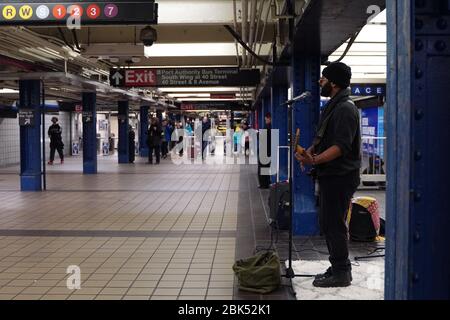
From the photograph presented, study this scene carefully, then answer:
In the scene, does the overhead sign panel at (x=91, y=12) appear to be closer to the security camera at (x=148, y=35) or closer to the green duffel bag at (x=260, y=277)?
the security camera at (x=148, y=35)

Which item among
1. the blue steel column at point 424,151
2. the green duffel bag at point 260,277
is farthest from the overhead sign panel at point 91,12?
the blue steel column at point 424,151

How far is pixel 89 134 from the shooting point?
15117 millimetres

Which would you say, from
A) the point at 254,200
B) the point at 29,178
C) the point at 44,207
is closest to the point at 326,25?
the point at 254,200

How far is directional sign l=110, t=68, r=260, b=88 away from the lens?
10.2 metres

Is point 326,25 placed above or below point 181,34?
below

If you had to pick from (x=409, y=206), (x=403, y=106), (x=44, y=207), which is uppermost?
(x=403, y=106)

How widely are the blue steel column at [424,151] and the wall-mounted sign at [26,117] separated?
10.2m

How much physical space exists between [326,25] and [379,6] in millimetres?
687

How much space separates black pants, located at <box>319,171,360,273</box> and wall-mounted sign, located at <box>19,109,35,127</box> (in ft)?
27.9

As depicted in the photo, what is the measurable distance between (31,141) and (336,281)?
28.7 ft

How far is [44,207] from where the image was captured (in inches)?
339

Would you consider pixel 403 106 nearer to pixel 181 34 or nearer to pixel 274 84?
pixel 181 34

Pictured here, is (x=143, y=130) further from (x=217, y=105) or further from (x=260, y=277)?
(x=260, y=277)

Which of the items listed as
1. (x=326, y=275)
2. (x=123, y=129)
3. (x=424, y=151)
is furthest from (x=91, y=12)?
(x=123, y=129)
